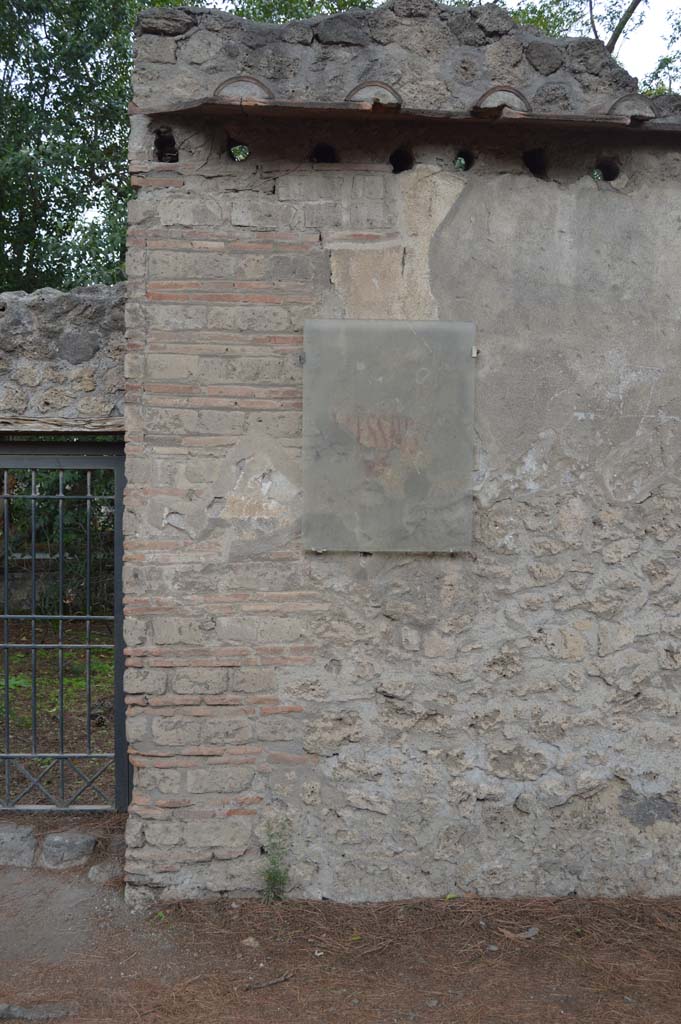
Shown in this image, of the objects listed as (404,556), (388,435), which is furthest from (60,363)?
(404,556)

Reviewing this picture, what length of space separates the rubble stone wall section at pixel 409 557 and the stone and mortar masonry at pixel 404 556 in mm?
11

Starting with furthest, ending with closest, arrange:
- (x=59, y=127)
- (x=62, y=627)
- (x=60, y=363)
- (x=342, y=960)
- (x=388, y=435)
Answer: (x=59, y=127) → (x=62, y=627) → (x=60, y=363) → (x=388, y=435) → (x=342, y=960)

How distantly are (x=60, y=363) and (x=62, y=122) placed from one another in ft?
23.7

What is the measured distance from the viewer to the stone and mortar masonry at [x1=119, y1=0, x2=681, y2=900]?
3.80 m

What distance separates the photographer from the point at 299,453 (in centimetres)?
381

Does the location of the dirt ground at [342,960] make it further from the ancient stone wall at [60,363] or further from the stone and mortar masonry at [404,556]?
the ancient stone wall at [60,363]

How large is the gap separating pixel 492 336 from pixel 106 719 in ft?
15.0

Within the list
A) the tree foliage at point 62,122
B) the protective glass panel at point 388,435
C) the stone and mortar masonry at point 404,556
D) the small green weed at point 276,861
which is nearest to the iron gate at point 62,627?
Answer: the stone and mortar masonry at point 404,556

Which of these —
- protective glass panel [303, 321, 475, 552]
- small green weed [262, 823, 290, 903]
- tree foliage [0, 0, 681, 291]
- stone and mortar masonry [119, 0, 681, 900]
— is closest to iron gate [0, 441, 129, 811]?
stone and mortar masonry [119, 0, 681, 900]

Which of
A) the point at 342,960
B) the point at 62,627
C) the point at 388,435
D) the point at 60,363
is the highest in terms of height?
the point at 60,363

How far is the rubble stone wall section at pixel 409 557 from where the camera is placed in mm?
3801

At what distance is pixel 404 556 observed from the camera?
3863 mm

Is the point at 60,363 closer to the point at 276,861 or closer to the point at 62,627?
the point at 62,627

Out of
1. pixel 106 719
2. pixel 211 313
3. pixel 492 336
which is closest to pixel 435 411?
pixel 492 336
